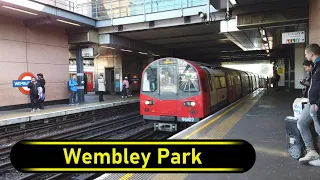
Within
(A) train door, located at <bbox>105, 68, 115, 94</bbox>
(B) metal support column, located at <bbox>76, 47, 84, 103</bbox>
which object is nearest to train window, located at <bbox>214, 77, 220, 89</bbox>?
(B) metal support column, located at <bbox>76, 47, 84, 103</bbox>

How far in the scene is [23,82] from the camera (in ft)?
40.1

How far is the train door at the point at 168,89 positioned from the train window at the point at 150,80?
0.68 ft

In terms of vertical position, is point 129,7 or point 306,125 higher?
point 129,7

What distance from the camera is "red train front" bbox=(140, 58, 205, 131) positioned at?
26.8 ft

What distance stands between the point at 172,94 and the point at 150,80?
1.01 m

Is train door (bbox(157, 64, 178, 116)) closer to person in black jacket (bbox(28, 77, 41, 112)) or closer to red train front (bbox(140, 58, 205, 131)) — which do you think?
red train front (bbox(140, 58, 205, 131))

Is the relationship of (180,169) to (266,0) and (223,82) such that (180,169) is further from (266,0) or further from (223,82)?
(266,0)

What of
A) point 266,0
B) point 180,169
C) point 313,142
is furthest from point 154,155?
point 266,0

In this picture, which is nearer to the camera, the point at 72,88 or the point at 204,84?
the point at 204,84

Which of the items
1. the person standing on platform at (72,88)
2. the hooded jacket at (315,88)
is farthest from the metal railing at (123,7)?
the hooded jacket at (315,88)

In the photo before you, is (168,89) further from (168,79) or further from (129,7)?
(129,7)

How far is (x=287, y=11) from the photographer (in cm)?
1083

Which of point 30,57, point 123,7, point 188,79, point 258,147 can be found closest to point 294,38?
point 188,79

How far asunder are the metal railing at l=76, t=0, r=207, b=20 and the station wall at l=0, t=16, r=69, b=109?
→ 238 centimetres
